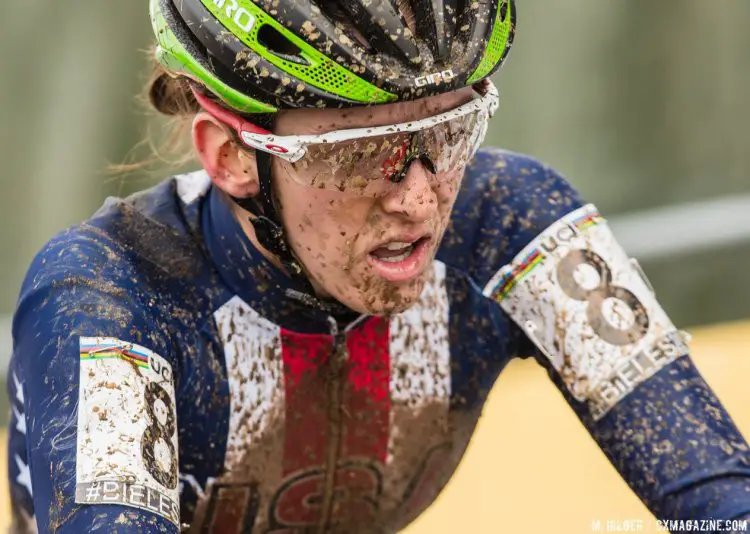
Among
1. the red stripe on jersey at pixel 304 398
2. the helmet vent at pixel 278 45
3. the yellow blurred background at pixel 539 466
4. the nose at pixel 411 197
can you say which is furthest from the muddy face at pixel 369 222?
the yellow blurred background at pixel 539 466

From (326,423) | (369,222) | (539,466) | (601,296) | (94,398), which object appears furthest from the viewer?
(539,466)

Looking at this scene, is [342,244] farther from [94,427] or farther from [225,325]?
[94,427]

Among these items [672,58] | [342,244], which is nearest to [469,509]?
[672,58]

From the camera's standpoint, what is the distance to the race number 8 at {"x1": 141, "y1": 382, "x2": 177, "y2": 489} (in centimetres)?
243

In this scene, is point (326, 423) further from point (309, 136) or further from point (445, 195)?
point (309, 136)

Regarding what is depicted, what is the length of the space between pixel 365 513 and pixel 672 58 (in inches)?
167

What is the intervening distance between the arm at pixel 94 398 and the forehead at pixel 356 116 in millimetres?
488

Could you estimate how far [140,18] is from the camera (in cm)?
620

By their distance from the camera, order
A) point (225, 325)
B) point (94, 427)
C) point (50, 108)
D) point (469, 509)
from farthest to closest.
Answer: point (50, 108), point (469, 509), point (225, 325), point (94, 427)

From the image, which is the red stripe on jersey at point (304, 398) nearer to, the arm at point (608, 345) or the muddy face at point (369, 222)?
the muddy face at point (369, 222)

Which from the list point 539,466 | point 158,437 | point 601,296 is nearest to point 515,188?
point 601,296

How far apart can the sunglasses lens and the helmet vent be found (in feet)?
0.56

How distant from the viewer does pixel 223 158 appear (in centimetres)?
275

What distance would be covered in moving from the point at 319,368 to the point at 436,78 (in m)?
0.79
